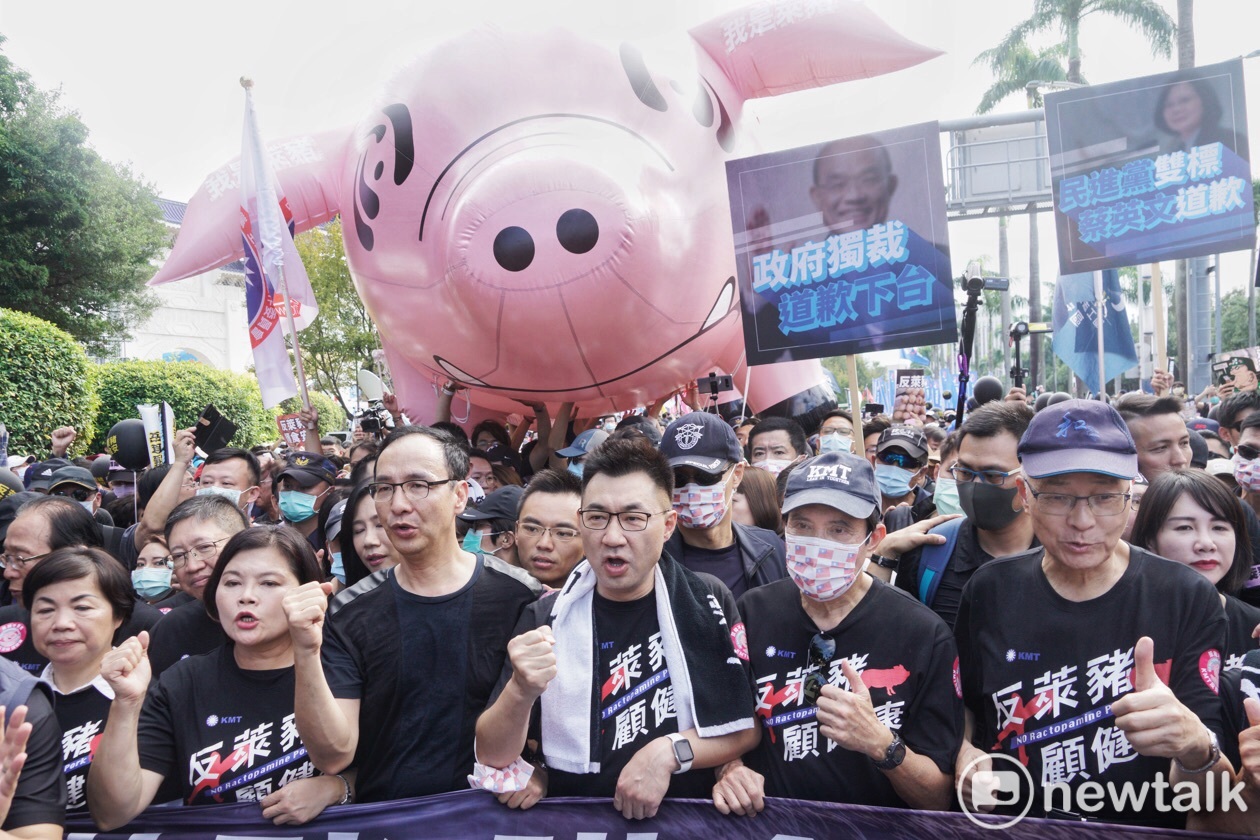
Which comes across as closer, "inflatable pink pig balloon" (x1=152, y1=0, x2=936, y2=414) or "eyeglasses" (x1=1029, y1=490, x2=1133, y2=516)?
"eyeglasses" (x1=1029, y1=490, x2=1133, y2=516)

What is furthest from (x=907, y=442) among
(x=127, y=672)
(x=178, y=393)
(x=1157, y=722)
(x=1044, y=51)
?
(x=1044, y=51)

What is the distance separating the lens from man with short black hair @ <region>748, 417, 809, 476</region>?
14.7 feet

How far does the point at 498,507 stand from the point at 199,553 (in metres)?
1.13

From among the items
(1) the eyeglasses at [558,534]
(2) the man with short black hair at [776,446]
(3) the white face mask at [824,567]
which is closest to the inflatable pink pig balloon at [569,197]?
(2) the man with short black hair at [776,446]

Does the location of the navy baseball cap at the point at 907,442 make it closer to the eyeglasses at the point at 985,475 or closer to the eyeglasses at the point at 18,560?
the eyeglasses at the point at 985,475

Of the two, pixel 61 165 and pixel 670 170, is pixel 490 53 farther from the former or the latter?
pixel 61 165

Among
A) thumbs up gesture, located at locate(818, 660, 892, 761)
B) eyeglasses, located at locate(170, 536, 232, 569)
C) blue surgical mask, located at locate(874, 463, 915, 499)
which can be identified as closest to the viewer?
thumbs up gesture, located at locate(818, 660, 892, 761)

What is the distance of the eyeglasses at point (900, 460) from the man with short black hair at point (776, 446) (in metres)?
0.47

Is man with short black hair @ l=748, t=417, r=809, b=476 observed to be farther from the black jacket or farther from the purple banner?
the purple banner

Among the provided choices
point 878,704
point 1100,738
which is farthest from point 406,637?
point 1100,738

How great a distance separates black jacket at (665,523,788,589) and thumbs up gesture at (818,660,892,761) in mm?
1028

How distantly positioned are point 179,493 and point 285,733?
2.47 m

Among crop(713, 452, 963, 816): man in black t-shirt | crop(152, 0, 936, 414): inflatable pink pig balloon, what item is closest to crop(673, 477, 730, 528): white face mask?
crop(713, 452, 963, 816): man in black t-shirt

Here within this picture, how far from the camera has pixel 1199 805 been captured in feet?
6.57
